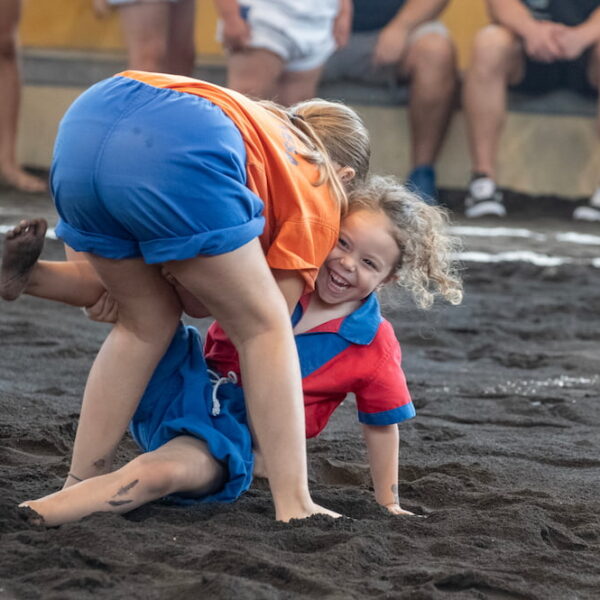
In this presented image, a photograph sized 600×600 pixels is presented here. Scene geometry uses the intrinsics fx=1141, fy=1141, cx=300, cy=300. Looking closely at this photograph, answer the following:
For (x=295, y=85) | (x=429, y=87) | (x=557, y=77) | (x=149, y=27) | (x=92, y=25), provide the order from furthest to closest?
(x=92, y=25)
(x=557, y=77)
(x=429, y=87)
(x=295, y=85)
(x=149, y=27)

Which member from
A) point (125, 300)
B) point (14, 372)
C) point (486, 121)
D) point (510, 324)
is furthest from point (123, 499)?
point (486, 121)

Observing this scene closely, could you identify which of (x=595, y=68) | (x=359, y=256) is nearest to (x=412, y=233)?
(x=359, y=256)

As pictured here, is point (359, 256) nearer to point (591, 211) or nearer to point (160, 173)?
point (160, 173)

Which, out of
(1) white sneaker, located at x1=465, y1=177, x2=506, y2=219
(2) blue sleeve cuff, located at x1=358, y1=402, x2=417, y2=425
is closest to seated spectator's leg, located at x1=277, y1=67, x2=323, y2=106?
(1) white sneaker, located at x1=465, y1=177, x2=506, y2=219

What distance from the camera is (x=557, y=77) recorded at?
27.5 ft

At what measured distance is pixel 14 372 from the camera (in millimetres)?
3578

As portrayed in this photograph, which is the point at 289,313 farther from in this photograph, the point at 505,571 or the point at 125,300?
the point at 505,571

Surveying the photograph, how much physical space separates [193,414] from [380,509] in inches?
17.4

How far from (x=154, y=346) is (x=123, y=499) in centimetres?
32

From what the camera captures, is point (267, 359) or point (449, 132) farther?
point (449, 132)

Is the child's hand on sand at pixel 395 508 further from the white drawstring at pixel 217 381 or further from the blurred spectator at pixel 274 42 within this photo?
the blurred spectator at pixel 274 42

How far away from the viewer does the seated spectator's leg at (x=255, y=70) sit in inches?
293

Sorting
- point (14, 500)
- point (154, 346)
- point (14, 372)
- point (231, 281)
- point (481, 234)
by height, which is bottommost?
point (481, 234)

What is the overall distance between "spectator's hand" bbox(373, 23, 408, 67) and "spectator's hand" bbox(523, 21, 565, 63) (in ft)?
2.82
